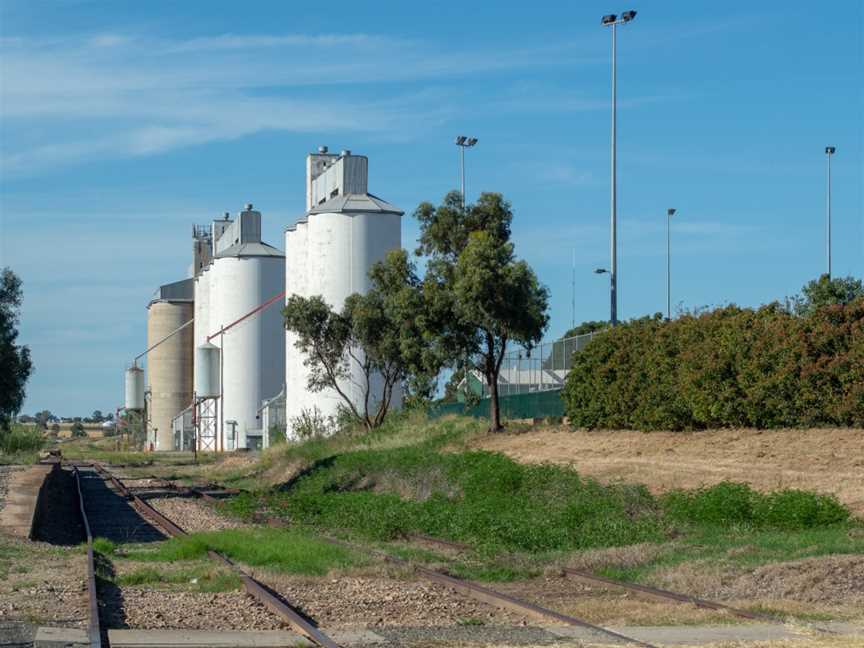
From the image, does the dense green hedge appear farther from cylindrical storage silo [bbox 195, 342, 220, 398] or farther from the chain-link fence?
cylindrical storage silo [bbox 195, 342, 220, 398]

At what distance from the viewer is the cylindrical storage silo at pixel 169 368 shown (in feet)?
354

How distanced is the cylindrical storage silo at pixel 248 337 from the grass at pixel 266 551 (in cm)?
5893

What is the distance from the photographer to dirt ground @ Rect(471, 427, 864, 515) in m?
23.3

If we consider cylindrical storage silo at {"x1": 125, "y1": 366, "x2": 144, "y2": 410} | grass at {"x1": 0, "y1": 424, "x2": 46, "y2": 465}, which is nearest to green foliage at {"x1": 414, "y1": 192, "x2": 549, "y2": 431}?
grass at {"x1": 0, "y1": 424, "x2": 46, "y2": 465}

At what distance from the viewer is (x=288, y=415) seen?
64.8 metres

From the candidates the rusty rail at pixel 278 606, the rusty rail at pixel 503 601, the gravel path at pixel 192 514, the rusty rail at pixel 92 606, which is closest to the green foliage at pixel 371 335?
the gravel path at pixel 192 514

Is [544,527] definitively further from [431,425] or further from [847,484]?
[431,425]

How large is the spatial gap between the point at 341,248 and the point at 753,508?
40.3 metres

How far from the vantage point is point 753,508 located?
2222 cm

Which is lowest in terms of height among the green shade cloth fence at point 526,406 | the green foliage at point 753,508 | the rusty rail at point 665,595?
the rusty rail at point 665,595

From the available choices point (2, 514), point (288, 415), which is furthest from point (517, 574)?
point (288, 415)

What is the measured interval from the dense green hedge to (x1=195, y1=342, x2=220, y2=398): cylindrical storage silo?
2054 inches

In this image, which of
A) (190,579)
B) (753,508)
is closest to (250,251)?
(753,508)

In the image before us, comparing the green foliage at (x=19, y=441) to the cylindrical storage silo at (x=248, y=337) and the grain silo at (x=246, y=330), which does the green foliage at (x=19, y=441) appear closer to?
the grain silo at (x=246, y=330)
